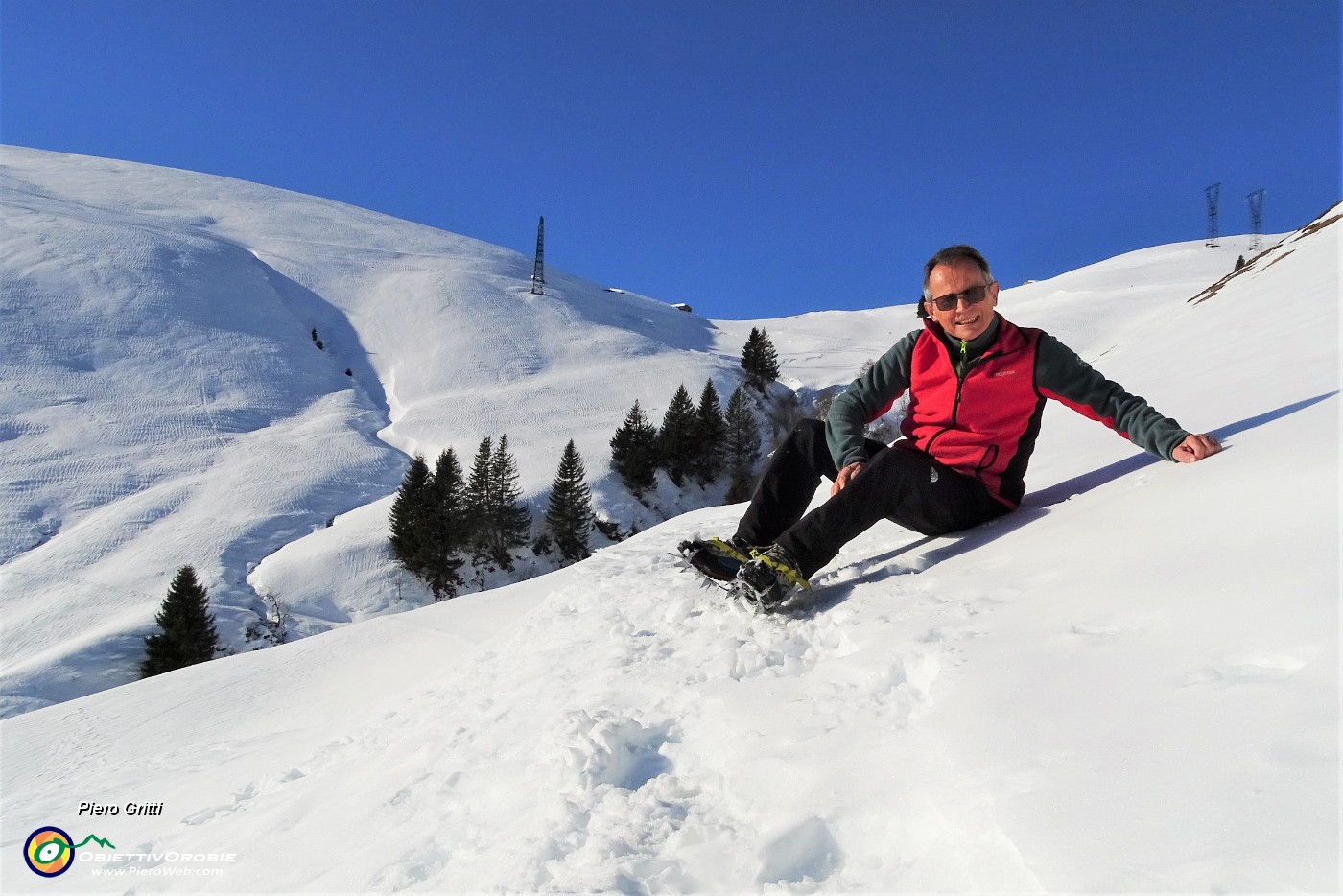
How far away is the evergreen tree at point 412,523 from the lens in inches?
1214

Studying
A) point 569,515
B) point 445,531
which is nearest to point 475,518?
point 445,531

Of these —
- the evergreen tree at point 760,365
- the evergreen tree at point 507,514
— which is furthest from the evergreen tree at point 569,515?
the evergreen tree at point 760,365

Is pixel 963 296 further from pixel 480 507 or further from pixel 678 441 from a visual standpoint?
pixel 678 441

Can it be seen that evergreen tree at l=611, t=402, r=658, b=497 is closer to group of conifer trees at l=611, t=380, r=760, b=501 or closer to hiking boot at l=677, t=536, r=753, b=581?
group of conifer trees at l=611, t=380, r=760, b=501

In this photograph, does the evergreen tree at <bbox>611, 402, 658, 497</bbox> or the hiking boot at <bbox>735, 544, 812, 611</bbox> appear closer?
the hiking boot at <bbox>735, 544, 812, 611</bbox>

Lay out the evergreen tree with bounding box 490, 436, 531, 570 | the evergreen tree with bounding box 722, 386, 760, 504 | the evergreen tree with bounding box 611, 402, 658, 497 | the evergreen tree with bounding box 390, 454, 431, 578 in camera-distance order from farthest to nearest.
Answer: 1. the evergreen tree with bounding box 722, 386, 760, 504
2. the evergreen tree with bounding box 611, 402, 658, 497
3. the evergreen tree with bounding box 490, 436, 531, 570
4. the evergreen tree with bounding box 390, 454, 431, 578

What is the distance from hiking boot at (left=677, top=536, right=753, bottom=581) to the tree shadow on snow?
0.39 meters

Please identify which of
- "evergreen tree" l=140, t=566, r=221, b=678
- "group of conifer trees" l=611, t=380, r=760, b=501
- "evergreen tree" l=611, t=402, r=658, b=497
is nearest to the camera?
"evergreen tree" l=140, t=566, r=221, b=678

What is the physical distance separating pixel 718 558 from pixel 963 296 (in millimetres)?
1673

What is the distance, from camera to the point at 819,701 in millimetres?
Answer: 2100

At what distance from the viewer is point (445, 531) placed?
32.2 metres

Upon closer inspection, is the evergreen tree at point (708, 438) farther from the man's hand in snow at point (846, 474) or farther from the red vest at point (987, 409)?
the man's hand in snow at point (846, 474)

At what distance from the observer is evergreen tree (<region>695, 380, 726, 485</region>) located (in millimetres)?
44844

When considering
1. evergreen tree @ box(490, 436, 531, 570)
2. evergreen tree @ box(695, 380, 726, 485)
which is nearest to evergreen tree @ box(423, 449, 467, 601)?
evergreen tree @ box(490, 436, 531, 570)
